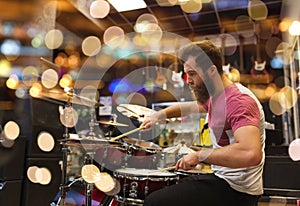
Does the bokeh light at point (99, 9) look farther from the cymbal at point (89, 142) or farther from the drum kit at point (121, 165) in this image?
the cymbal at point (89, 142)

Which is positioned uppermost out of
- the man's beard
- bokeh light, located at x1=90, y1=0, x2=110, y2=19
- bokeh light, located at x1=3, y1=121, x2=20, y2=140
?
bokeh light, located at x1=90, y1=0, x2=110, y2=19

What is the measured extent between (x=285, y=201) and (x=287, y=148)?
0.52m

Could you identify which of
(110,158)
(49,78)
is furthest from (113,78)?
(110,158)

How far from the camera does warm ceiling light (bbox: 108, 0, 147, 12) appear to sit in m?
3.61

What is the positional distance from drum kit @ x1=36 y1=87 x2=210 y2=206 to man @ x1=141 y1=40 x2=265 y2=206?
1.20 feet

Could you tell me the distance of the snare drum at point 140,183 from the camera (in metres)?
1.69

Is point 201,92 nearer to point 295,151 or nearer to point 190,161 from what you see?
point 190,161

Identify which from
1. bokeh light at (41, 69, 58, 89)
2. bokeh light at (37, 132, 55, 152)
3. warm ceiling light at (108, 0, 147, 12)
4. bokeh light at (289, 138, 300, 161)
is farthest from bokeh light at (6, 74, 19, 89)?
bokeh light at (289, 138, 300, 161)

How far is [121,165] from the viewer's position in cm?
217

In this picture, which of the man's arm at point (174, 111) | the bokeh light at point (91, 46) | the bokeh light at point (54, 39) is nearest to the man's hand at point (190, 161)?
the man's arm at point (174, 111)

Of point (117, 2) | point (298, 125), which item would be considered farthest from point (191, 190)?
point (117, 2)

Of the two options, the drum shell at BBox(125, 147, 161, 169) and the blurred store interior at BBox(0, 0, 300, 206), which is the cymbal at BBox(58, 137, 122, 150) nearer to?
the blurred store interior at BBox(0, 0, 300, 206)

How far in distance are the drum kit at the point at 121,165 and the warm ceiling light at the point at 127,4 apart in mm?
1920

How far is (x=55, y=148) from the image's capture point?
274 cm
